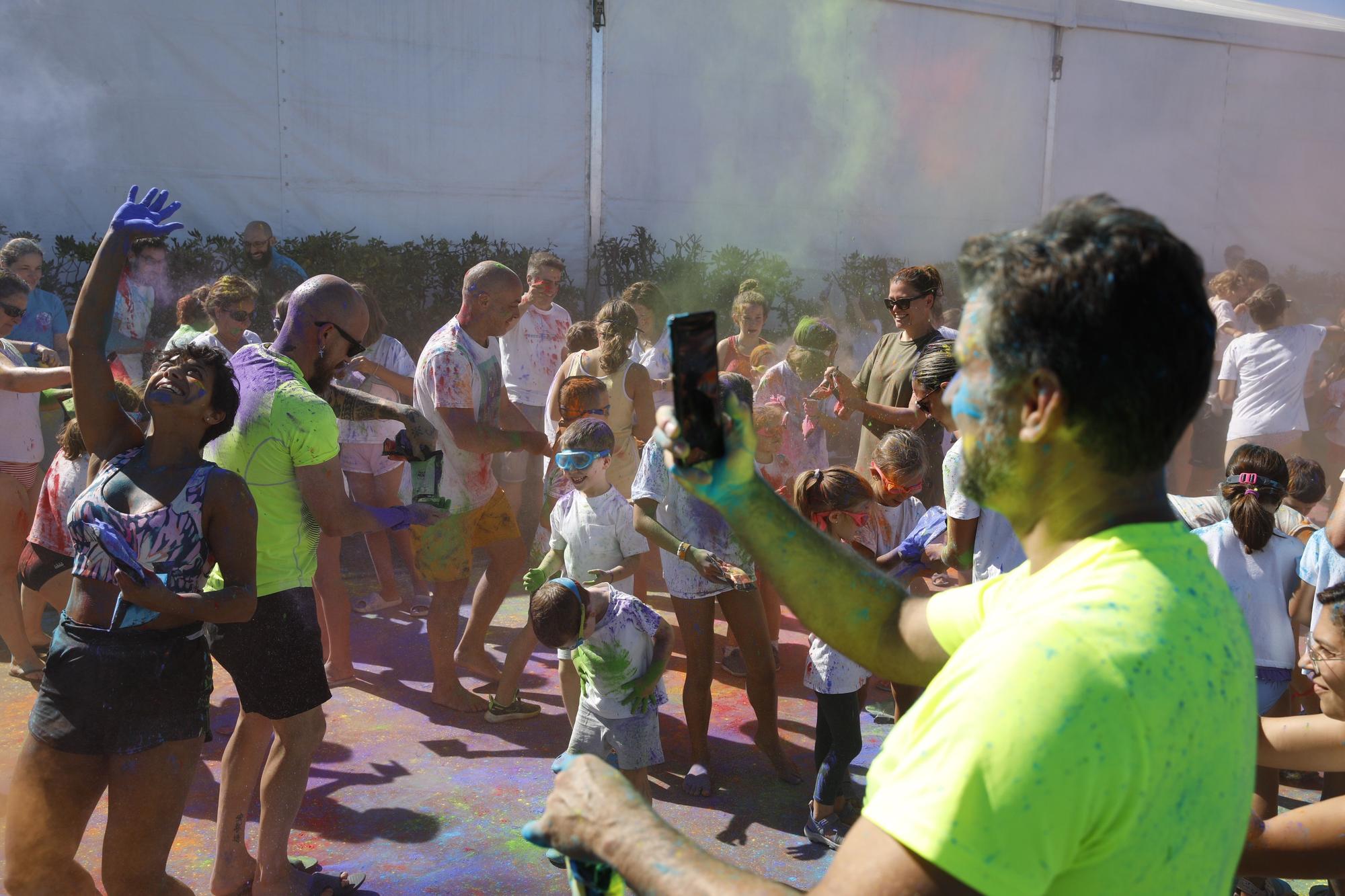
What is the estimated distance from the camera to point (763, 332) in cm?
1154

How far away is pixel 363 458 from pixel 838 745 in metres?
3.62

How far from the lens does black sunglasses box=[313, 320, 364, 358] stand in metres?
3.85

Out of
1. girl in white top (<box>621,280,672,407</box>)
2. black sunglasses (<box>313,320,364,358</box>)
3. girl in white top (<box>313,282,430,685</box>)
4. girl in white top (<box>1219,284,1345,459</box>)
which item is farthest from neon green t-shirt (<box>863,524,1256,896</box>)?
girl in white top (<box>1219,284,1345,459</box>)

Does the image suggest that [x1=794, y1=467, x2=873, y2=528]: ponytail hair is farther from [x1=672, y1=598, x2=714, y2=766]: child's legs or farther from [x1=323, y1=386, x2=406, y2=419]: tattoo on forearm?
[x1=323, y1=386, x2=406, y2=419]: tattoo on forearm

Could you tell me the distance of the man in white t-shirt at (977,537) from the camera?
3.78 meters

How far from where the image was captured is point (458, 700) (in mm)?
5141

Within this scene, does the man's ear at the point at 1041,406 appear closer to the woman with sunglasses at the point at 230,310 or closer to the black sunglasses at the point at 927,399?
the black sunglasses at the point at 927,399

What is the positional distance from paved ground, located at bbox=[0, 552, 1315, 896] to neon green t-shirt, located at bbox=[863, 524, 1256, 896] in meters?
2.64

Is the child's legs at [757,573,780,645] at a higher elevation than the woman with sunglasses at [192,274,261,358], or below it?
below

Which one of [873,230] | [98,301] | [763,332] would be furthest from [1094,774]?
[873,230]

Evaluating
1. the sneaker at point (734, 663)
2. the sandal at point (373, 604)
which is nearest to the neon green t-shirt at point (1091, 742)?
the sneaker at point (734, 663)

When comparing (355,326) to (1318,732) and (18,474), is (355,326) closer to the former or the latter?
(18,474)

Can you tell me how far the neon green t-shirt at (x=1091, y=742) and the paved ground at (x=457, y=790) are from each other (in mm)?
2641

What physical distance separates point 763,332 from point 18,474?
24.8ft
